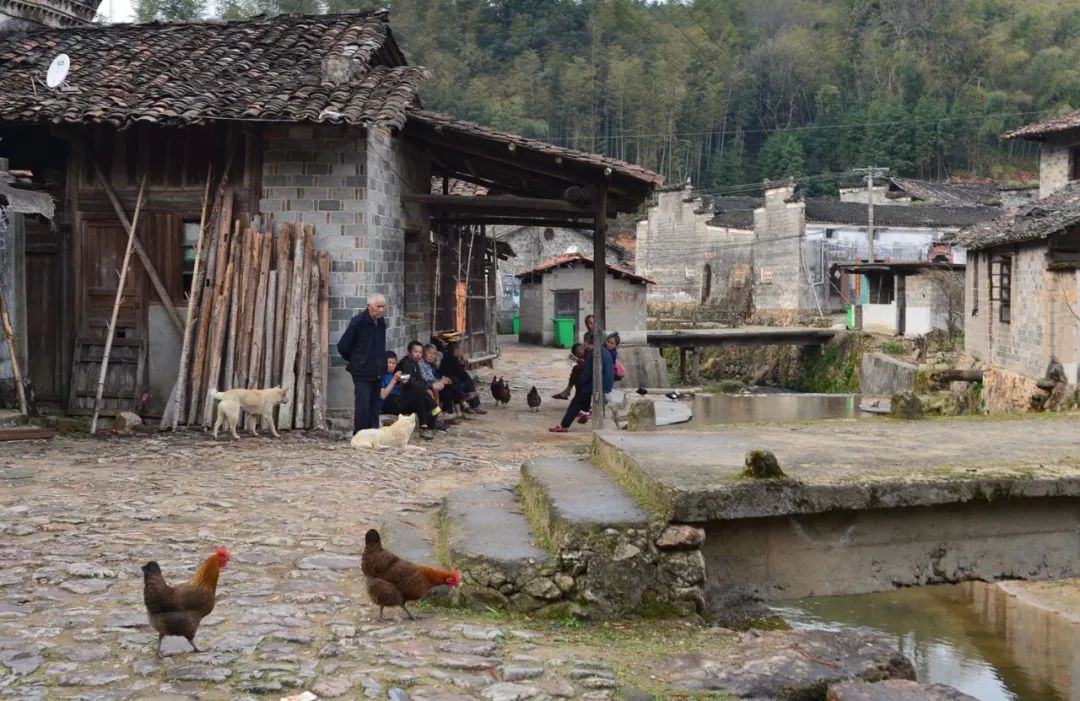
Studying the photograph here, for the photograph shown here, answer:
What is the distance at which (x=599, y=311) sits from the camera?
43.8ft

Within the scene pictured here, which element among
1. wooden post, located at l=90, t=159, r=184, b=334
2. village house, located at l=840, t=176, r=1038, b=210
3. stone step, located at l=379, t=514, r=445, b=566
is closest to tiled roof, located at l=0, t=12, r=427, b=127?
wooden post, located at l=90, t=159, r=184, b=334

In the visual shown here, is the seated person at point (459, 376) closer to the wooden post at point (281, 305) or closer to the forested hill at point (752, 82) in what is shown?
the wooden post at point (281, 305)

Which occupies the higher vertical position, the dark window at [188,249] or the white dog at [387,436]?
the dark window at [188,249]

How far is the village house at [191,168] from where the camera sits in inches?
465

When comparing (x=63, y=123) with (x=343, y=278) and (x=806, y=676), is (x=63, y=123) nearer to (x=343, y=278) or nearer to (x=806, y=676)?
(x=343, y=278)

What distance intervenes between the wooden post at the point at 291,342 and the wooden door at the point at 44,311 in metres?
2.91

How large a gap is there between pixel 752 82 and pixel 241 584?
64769mm

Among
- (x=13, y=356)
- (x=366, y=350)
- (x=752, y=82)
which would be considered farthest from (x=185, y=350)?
(x=752, y=82)

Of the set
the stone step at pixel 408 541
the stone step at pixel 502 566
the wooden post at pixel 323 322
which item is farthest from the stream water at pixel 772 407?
the stone step at pixel 502 566

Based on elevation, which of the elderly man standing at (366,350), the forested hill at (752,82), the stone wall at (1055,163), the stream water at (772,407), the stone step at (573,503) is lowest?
the stream water at (772,407)

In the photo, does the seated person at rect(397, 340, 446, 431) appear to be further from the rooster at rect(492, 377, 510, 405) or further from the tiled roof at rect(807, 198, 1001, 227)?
the tiled roof at rect(807, 198, 1001, 227)

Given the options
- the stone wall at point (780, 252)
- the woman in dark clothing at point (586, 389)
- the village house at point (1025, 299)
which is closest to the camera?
the woman in dark clothing at point (586, 389)

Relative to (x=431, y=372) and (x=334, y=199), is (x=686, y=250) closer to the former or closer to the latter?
(x=431, y=372)

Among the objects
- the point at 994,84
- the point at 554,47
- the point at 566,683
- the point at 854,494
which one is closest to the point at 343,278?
the point at 854,494
